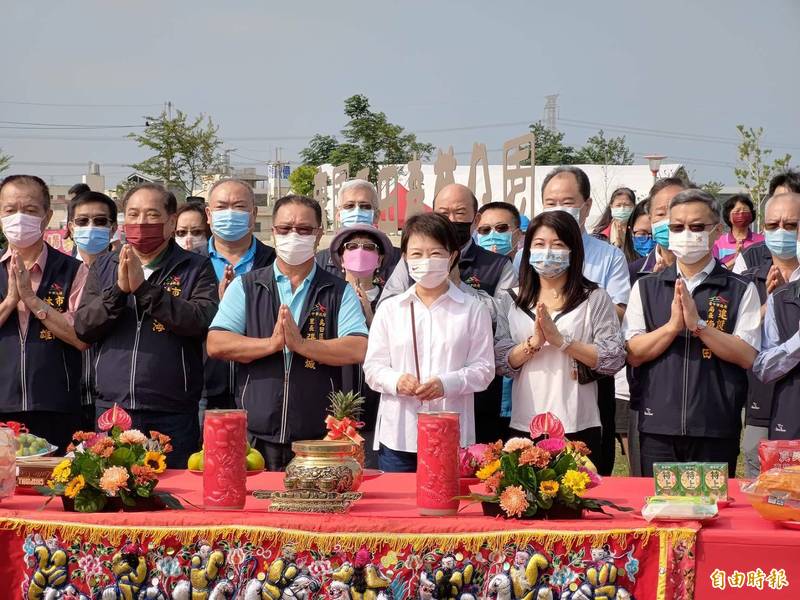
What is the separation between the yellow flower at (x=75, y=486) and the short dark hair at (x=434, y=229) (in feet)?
6.22

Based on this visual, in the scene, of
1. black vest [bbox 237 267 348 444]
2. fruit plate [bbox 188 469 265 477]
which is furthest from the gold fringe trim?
black vest [bbox 237 267 348 444]

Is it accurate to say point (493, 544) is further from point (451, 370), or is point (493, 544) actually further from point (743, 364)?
point (743, 364)

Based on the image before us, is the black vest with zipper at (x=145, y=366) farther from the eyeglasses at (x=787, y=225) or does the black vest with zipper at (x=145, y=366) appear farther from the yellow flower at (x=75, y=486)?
the eyeglasses at (x=787, y=225)

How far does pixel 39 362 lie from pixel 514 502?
10.1ft

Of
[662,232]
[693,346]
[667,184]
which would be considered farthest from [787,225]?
[693,346]

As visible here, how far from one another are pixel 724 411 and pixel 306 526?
2.35 m

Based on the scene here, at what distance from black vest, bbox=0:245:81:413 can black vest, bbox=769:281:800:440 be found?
3486 millimetres

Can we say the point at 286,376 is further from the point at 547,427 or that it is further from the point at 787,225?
the point at 787,225

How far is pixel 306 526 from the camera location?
10.6 feet

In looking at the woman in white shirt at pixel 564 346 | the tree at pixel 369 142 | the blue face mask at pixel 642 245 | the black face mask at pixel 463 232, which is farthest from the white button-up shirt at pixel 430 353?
the tree at pixel 369 142

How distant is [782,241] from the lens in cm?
569

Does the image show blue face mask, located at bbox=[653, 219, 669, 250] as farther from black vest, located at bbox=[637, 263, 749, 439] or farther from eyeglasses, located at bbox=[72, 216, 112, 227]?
eyeglasses, located at bbox=[72, 216, 112, 227]

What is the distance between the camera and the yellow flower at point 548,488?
3.21 meters

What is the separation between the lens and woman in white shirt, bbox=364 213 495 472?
460 cm
